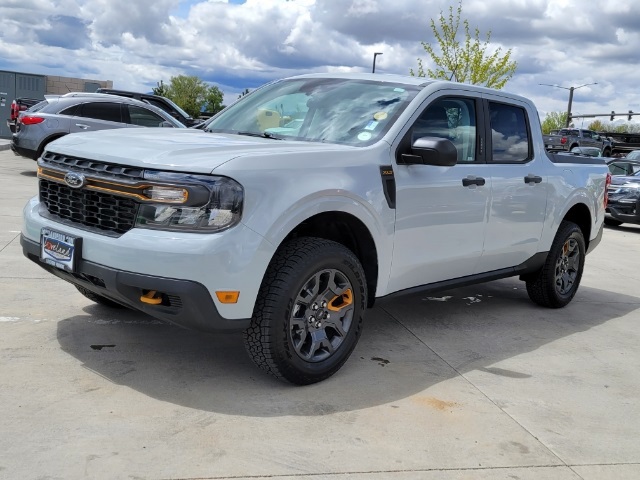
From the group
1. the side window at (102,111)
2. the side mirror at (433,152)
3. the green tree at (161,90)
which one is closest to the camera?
the side mirror at (433,152)

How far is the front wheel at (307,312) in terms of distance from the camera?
3779 millimetres

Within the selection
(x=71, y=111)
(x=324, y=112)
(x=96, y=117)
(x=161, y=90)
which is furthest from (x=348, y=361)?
(x=161, y=90)

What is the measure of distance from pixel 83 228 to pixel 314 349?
1427 millimetres

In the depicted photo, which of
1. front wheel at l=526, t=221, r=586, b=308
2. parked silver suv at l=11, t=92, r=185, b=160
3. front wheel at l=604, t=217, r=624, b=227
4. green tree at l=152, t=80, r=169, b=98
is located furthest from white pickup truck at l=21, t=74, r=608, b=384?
green tree at l=152, t=80, r=169, b=98

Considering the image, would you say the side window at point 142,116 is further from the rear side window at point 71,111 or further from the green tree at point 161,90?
the green tree at point 161,90

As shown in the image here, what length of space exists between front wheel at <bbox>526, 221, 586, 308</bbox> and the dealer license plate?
4105 millimetres

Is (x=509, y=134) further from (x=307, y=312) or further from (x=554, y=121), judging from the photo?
(x=554, y=121)

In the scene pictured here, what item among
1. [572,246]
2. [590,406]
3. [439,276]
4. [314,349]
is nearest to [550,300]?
[572,246]

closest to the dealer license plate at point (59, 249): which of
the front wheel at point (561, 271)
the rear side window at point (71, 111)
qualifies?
the front wheel at point (561, 271)

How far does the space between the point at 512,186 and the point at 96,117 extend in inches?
409

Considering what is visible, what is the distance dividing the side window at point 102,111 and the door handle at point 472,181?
34.2 feet

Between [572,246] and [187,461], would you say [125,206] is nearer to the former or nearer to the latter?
[187,461]

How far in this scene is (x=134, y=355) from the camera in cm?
436

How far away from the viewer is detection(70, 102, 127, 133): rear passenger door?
45.1 feet
